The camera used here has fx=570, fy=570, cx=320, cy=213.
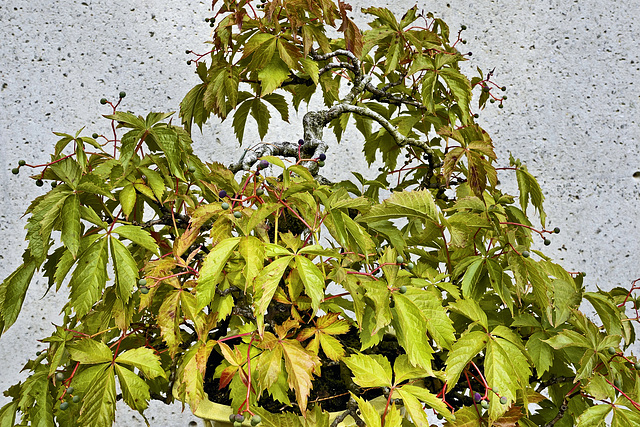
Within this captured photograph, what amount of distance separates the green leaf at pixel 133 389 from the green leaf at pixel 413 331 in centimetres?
31

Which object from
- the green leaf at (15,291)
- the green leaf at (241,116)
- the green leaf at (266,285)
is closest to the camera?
the green leaf at (266,285)

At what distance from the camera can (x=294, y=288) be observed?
25.5 inches

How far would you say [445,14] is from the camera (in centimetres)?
157

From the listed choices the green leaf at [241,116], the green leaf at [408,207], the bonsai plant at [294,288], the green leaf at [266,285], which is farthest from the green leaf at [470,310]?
the green leaf at [241,116]

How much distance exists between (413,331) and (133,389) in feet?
1.10

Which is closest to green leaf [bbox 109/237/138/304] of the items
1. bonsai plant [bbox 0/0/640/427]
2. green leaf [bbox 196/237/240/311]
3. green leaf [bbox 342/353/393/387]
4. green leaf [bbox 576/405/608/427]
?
bonsai plant [bbox 0/0/640/427]

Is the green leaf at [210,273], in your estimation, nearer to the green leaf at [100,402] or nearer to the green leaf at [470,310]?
the green leaf at [100,402]

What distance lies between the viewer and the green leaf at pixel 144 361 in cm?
67

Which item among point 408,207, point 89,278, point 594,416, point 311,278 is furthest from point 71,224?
point 594,416

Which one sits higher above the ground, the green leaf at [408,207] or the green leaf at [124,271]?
the green leaf at [408,207]

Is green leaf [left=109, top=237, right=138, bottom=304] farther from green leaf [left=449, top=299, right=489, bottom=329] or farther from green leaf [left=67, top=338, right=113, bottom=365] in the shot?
green leaf [left=449, top=299, right=489, bottom=329]

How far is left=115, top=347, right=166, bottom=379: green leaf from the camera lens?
0.67 metres

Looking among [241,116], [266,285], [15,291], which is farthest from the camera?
[241,116]

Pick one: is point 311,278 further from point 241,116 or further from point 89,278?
point 241,116
